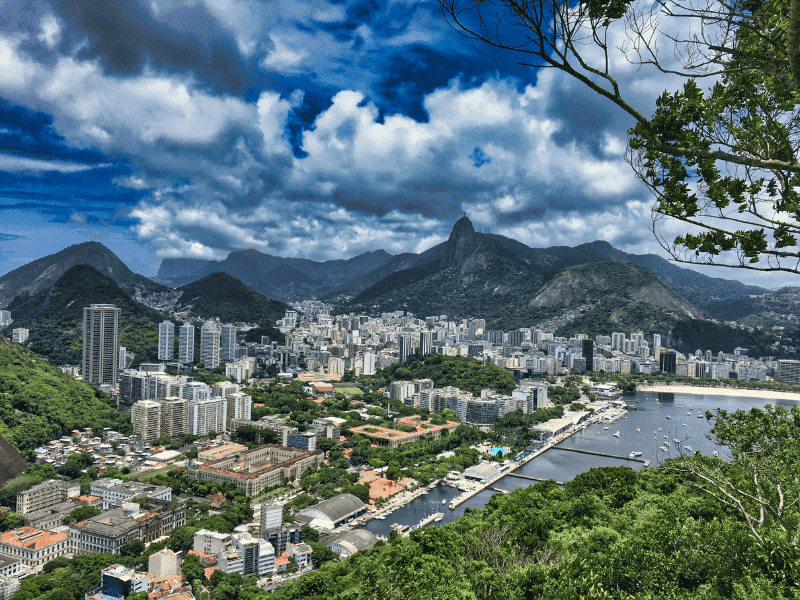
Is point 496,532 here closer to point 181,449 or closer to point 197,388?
point 181,449

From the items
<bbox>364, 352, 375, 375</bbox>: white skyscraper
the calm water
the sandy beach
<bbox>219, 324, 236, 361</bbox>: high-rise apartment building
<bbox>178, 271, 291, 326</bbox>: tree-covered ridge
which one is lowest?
the calm water

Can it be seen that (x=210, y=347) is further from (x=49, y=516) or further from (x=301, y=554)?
(x=301, y=554)

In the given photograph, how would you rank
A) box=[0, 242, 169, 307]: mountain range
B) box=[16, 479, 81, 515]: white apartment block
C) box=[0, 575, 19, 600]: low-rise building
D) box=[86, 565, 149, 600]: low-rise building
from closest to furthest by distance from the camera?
1. box=[86, 565, 149, 600]: low-rise building
2. box=[0, 575, 19, 600]: low-rise building
3. box=[16, 479, 81, 515]: white apartment block
4. box=[0, 242, 169, 307]: mountain range

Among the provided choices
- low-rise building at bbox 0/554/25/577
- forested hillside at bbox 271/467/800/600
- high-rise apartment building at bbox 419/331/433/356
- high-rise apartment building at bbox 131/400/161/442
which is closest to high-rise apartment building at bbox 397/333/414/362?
high-rise apartment building at bbox 419/331/433/356

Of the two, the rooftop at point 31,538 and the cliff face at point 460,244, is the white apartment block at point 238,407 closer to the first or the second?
the rooftop at point 31,538

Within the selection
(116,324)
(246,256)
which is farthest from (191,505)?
→ (246,256)

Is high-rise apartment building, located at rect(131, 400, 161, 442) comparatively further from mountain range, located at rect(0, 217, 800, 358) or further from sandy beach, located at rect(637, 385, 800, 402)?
sandy beach, located at rect(637, 385, 800, 402)
